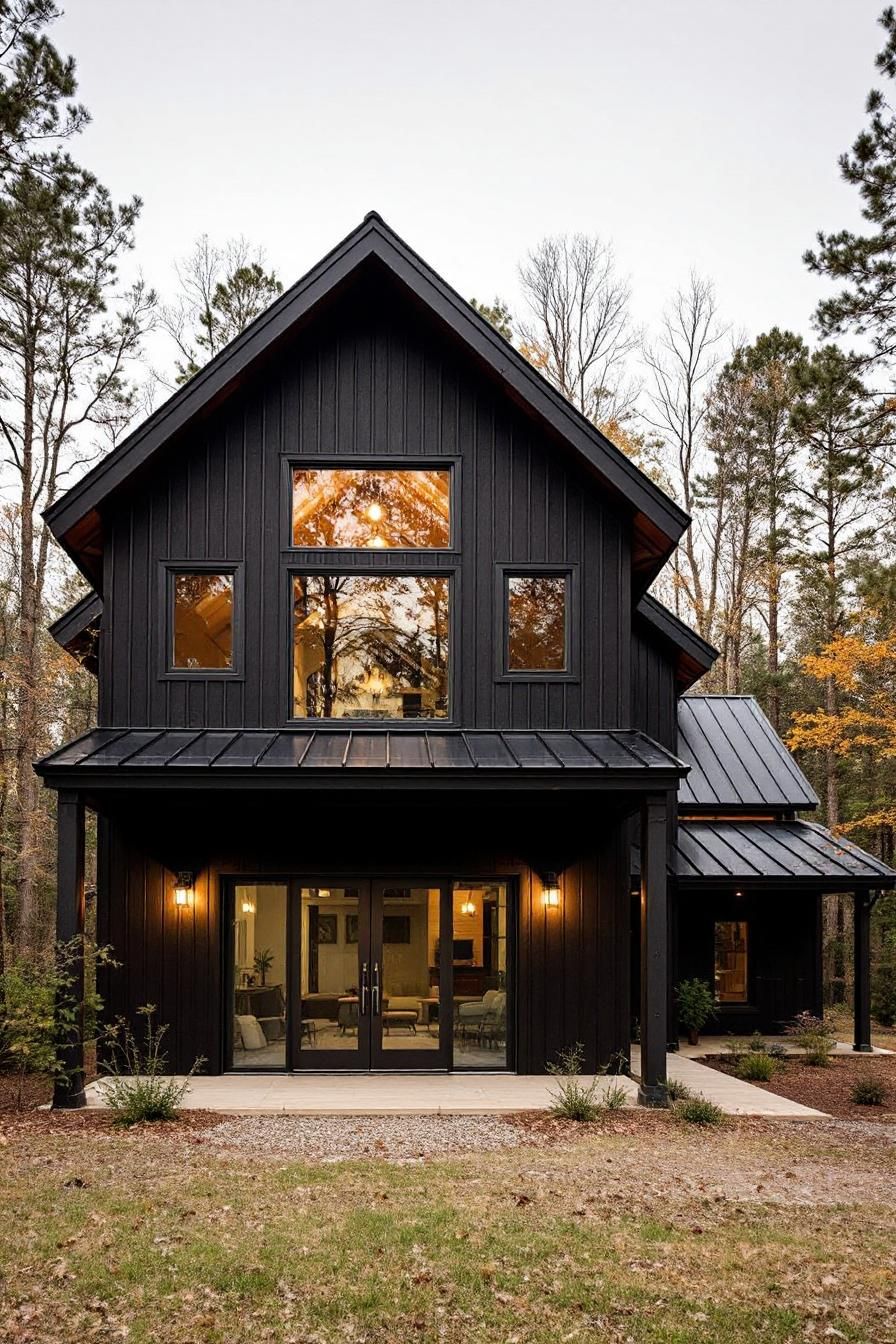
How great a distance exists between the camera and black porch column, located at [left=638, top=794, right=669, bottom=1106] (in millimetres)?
9883

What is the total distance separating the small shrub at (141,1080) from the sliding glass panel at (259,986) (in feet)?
1.92

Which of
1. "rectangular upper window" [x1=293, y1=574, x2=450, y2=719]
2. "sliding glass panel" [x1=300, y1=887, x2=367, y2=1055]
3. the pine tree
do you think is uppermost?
the pine tree

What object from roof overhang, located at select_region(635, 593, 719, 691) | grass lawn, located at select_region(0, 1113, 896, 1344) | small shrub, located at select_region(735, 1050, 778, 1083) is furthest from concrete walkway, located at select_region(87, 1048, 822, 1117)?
roof overhang, located at select_region(635, 593, 719, 691)

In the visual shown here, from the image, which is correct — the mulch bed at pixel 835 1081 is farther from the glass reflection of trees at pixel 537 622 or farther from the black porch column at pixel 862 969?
the glass reflection of trees at pixel 537 622

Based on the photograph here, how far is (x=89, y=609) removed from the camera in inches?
496

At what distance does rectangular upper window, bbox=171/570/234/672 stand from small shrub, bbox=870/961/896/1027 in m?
13.4

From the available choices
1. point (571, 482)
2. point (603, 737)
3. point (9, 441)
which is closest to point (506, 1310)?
point (603, 737)

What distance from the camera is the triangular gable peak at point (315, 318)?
10664 mm

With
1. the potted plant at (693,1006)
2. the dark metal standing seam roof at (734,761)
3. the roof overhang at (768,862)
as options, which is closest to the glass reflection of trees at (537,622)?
the roof overhang at (768,862)

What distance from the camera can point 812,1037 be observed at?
45.2 ft

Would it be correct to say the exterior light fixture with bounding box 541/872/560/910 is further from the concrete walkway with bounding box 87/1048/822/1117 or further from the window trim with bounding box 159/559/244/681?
the window trim with bounding box 159/559/244/681

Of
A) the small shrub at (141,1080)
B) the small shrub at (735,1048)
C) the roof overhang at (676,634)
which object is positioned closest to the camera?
the small shrub at (141,1080)

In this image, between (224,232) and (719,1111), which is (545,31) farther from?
(719,1111)

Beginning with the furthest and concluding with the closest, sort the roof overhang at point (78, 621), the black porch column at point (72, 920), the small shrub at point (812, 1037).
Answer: the small shrub at point (812, 1037) < the roof overhang at point (78, 621) < the black porch column at point (72, 920)
